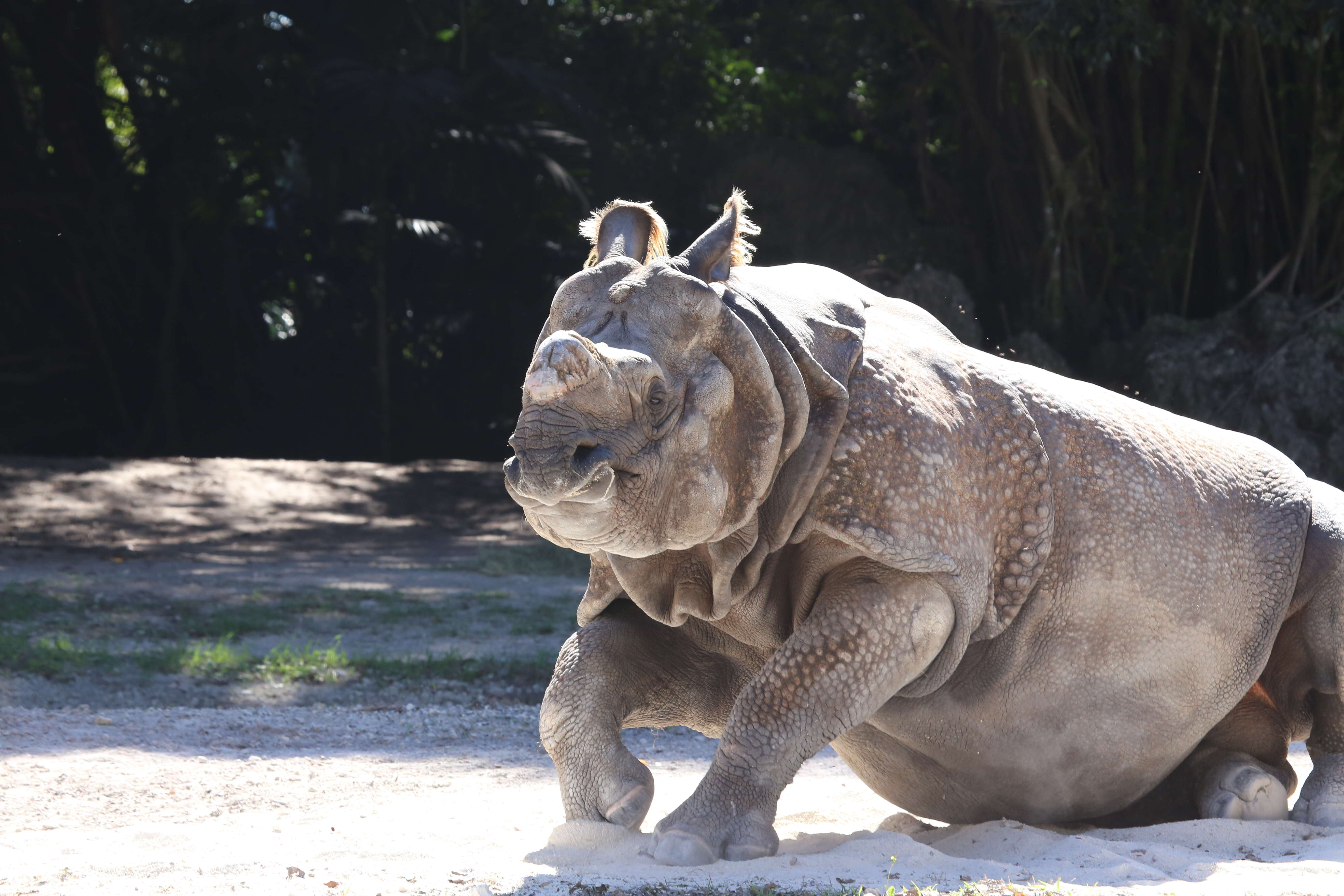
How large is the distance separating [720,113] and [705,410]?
49.0 feet

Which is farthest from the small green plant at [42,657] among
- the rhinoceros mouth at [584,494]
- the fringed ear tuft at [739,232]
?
Result: the rhinoceros mouth at [584,494]

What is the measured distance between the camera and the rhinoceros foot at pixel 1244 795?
3.61 meters

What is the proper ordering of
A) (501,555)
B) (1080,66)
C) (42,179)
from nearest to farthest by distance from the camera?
(501,555), (1080,66), (42,179)

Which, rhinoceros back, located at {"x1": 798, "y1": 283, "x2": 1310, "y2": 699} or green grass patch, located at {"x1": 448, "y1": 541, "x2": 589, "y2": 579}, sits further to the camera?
green grass patch, located at {"x1": 448, "y1": 541, "x2": 589, "y2": 579}

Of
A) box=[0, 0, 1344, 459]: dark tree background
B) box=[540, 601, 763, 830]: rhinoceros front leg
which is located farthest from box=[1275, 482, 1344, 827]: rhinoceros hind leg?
box=[0, 0, 1344, 459]: dark tree background

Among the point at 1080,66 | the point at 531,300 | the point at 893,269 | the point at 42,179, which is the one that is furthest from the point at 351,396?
the point at 1080,66

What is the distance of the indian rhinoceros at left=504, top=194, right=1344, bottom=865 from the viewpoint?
9.45 ft

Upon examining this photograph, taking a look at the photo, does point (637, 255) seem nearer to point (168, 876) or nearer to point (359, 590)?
point (168, 876)

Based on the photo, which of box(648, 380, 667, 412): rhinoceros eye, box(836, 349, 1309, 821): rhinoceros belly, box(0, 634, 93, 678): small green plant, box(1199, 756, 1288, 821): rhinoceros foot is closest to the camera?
box(648, 380, 667, 412): rhinoceros eye

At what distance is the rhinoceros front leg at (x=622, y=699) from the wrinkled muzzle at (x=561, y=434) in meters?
0.81

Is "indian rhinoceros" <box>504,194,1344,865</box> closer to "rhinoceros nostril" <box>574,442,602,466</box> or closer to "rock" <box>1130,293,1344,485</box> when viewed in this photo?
"rhinoceros nostril" <box>574,442,602,466</box>

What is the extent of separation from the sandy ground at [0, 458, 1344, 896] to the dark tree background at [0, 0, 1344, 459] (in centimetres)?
654

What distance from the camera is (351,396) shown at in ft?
55.0

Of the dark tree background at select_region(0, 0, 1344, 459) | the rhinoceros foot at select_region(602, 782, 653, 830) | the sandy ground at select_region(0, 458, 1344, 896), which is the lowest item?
the sandy ground at select_region(0, 458, 1344, 896)
